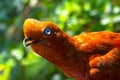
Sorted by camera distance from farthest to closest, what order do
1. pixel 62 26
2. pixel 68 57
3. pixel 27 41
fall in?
pixel 62 26 < pixel 68 57 < pixel 27 41

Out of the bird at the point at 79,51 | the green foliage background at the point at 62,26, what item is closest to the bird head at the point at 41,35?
the bird at the point at 79,51

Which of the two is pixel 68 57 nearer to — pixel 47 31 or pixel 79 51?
pixel 79 51

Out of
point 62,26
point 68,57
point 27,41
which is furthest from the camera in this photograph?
point 62,26

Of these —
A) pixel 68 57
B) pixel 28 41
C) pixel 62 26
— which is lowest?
pixel 62 26

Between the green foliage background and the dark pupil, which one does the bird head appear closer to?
the dark pupil

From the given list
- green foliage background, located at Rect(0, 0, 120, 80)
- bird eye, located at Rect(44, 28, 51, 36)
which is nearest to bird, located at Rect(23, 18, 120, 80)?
bird eye, located at Rect(44, 28, 51, 36)

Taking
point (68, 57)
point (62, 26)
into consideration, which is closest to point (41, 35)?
point (68, 57)

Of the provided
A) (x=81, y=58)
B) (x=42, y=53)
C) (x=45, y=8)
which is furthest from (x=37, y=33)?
(x=45, y=8)

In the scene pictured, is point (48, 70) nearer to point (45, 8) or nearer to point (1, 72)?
point (1, 72)
